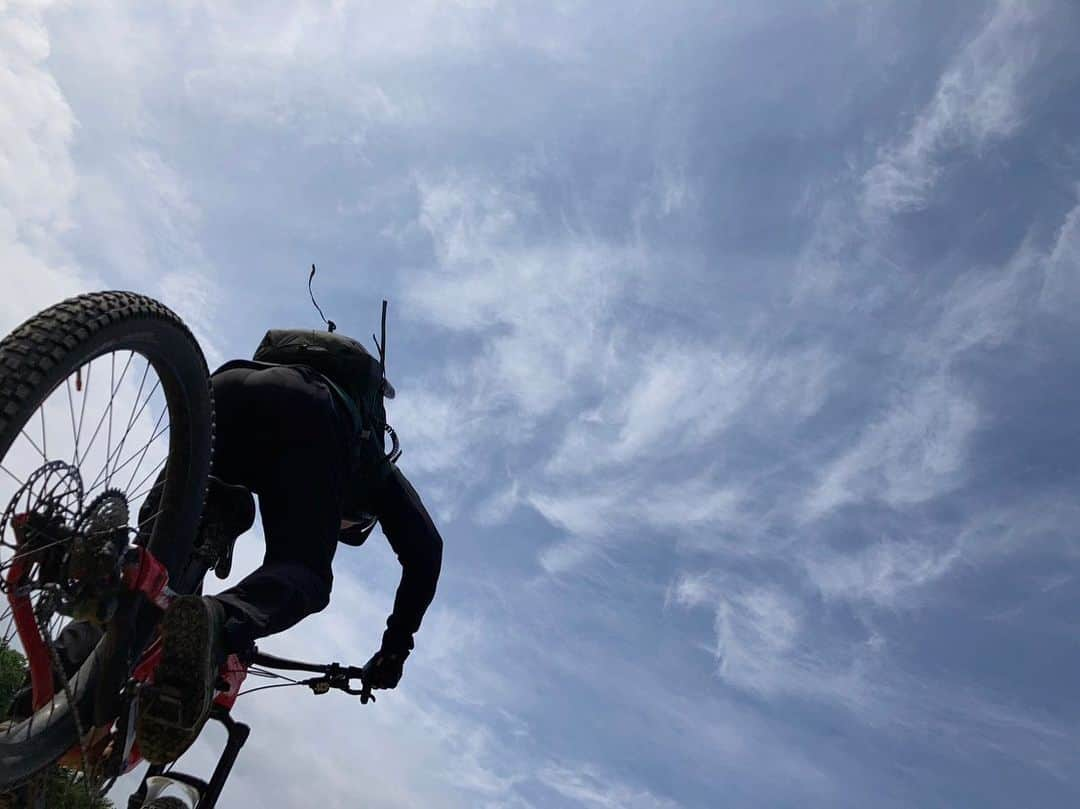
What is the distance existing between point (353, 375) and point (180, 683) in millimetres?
2119

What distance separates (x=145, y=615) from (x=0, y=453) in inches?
47.3

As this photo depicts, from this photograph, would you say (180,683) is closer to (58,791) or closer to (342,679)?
(58,791)

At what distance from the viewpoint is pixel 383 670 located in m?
5.43

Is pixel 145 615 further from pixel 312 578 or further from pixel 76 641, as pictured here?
pixel 312 578

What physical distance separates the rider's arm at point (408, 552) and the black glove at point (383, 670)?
60 mm

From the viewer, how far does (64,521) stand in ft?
9.94

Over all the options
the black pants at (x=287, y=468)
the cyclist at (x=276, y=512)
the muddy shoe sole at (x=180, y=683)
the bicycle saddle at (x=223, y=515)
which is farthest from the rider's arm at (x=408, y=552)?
the muddy shoe sole at (x=180, y=683)

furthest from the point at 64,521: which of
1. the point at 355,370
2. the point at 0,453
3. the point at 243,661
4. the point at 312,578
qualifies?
the point at 355,370

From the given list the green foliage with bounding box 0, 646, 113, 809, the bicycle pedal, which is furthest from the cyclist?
the green foliage with bounding box 0, 646, 113, 809

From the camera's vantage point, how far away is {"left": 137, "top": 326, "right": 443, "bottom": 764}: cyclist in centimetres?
313

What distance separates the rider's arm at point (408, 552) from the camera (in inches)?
202

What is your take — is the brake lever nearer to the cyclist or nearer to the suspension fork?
the cyclist

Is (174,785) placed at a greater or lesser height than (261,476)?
lesser

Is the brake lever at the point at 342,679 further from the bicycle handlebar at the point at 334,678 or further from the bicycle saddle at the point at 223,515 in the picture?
the bicycle saddle at the point at 223,515
